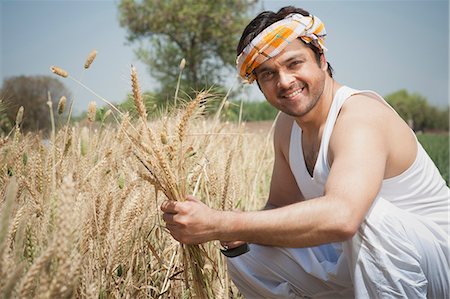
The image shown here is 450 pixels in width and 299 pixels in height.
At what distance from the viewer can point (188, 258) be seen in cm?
161

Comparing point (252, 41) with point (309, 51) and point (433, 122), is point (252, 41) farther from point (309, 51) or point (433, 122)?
point (433, 122)

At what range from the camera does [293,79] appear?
5.87ft

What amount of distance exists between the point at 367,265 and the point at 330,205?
1.27ft

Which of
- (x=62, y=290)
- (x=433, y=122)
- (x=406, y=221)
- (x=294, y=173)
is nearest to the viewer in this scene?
(x=62, y=290)

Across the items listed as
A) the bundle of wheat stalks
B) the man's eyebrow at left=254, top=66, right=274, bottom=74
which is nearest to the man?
the man's eyebrow at left=254, top=66, right=274, bottom=74

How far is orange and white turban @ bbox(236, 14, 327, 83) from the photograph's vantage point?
1.79 m

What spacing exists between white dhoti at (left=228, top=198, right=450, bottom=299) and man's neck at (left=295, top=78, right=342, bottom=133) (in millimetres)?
378

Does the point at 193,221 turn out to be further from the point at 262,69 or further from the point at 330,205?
the point at 262,69

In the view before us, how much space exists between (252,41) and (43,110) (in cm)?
535

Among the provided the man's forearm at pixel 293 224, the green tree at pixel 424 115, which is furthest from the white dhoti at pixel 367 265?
the green tree at pixel 424 115

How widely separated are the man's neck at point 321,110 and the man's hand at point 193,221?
67 cm

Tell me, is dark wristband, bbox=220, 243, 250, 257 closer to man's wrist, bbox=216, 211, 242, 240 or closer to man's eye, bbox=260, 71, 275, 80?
man's wrist, bbox=216, 211, 242, 240

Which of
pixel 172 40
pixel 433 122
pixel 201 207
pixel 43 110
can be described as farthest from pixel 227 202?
pixel 433 122

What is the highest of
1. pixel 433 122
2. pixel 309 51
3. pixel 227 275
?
pixel 433 122
